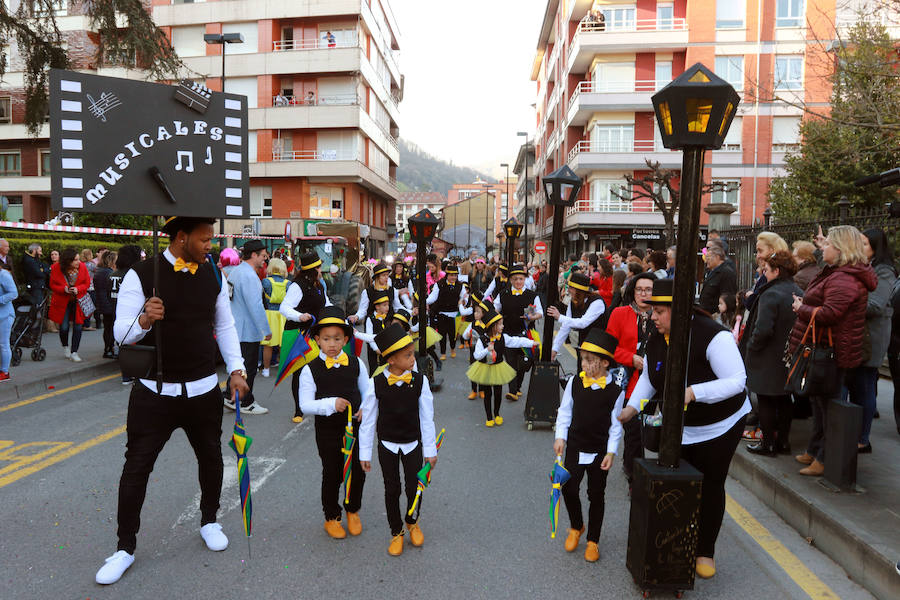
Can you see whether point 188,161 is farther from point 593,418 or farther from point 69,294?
point 69,294

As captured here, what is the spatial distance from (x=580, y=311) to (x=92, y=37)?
9066 mm

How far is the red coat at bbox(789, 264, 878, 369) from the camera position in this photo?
4.96 metres

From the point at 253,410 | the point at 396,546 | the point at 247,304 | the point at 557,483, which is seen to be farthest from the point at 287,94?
the point at 557,483

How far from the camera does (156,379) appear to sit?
376 cm

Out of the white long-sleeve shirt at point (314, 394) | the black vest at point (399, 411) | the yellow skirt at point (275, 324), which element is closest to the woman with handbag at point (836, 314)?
the black vest at point (399, 411)

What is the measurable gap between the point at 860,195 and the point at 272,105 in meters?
32.1

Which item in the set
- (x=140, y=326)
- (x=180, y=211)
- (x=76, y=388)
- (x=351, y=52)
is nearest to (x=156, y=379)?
(x=140, y=326)

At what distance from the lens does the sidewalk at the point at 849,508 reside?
3.62 metres

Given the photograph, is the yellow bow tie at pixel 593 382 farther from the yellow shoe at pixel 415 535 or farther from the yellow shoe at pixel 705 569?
the yellow shoe at pixel 415 535

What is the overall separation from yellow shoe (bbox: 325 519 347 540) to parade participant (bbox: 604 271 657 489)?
245 centimetres

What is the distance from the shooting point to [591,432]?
4.05 m

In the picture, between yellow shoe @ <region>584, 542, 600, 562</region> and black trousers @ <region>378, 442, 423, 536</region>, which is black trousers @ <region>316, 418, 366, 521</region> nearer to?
black trousers @ <region>378, 442, 423, 536</region>

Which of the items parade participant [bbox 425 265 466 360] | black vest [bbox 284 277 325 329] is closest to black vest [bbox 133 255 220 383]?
black vest [bbox 284 277 325 329]

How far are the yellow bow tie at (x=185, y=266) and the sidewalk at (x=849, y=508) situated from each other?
14.2ft
